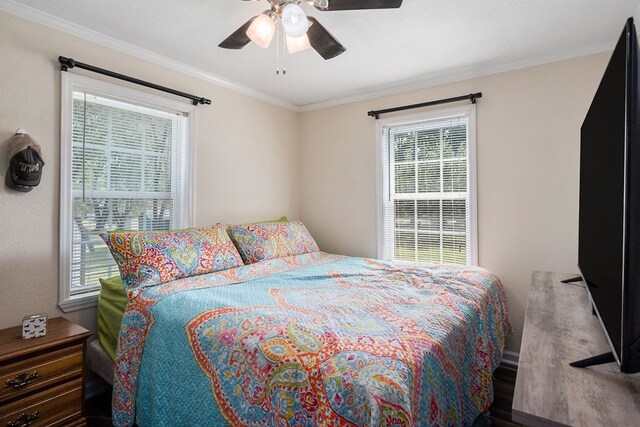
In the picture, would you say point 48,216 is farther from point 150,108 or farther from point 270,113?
point 270,113

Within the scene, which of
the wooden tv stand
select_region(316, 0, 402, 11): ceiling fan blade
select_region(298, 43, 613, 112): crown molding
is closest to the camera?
the wooden tv stand

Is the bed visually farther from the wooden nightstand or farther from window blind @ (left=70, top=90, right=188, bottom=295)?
window blind @ (left=70, top=90, right=188, bottom=295)

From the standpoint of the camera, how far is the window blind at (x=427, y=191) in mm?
3102

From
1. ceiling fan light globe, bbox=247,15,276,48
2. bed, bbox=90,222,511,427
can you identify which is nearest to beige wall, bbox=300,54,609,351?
bed, bbox=90,222,511,427

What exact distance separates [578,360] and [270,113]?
3.53 m

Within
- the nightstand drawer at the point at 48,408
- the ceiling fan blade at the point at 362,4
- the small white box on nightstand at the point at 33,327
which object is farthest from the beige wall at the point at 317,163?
the ceiling fan blade at the point at 362,4

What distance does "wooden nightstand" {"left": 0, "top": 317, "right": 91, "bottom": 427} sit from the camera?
1.58 meters

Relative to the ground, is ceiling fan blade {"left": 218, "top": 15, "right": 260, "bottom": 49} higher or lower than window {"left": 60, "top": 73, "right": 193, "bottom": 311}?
higher

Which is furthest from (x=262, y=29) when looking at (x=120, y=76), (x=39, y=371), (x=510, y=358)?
(x=510, y=358)

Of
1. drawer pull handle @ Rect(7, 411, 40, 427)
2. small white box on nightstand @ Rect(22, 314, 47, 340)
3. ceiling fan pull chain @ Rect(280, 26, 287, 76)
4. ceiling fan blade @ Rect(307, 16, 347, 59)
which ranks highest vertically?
ceiling fan pull chain @ Rect(280, 26, 287, 76)

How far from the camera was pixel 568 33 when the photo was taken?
232 cm

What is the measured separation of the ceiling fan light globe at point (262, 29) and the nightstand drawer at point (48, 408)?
85.7 inches

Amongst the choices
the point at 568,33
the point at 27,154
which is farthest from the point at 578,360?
the point at 27,154

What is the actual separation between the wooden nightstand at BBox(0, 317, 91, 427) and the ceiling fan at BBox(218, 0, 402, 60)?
6.41 ft
